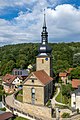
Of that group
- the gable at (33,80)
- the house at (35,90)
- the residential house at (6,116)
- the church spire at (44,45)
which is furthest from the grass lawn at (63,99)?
the church spire at (44,45)

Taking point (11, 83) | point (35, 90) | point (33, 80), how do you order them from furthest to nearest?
point (11, 83), point (35, 90), point (33, 80)

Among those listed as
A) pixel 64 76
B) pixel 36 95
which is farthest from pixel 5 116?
pixel 64 76

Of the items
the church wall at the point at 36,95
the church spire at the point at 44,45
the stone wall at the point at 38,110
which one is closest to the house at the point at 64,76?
the church spire at the point at 44,45

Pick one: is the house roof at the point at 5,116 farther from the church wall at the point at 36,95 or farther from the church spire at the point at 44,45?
the church spire at the point at 44,45

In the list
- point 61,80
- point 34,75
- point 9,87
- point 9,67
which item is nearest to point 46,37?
point 34,75

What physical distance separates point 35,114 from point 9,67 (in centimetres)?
5391

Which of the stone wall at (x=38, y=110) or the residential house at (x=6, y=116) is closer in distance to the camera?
the stone wall at (x=38, y=110)

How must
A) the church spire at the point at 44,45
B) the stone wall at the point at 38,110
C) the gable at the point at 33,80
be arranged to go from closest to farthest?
1. the stone wall at the point at 38,110
2. the gable at the point at 33,80
3. the church spire at the point at 44,45

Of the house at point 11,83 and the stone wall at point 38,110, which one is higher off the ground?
the house at point 11,83

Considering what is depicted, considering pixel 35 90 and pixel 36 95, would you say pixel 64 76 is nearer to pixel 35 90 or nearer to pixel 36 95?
pixel 36 95

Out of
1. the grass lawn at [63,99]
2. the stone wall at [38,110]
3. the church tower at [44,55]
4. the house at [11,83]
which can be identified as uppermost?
the church tower at [44,55]

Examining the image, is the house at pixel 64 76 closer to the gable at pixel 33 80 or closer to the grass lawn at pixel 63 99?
the grass lawn at pixel 63 99

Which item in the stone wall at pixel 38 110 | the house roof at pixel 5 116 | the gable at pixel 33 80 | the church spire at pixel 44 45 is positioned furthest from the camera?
the church spire at pixel 44 45

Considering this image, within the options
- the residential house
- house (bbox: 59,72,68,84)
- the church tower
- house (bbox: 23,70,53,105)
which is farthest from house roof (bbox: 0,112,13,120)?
house (bbox: 59,72,68,84)
